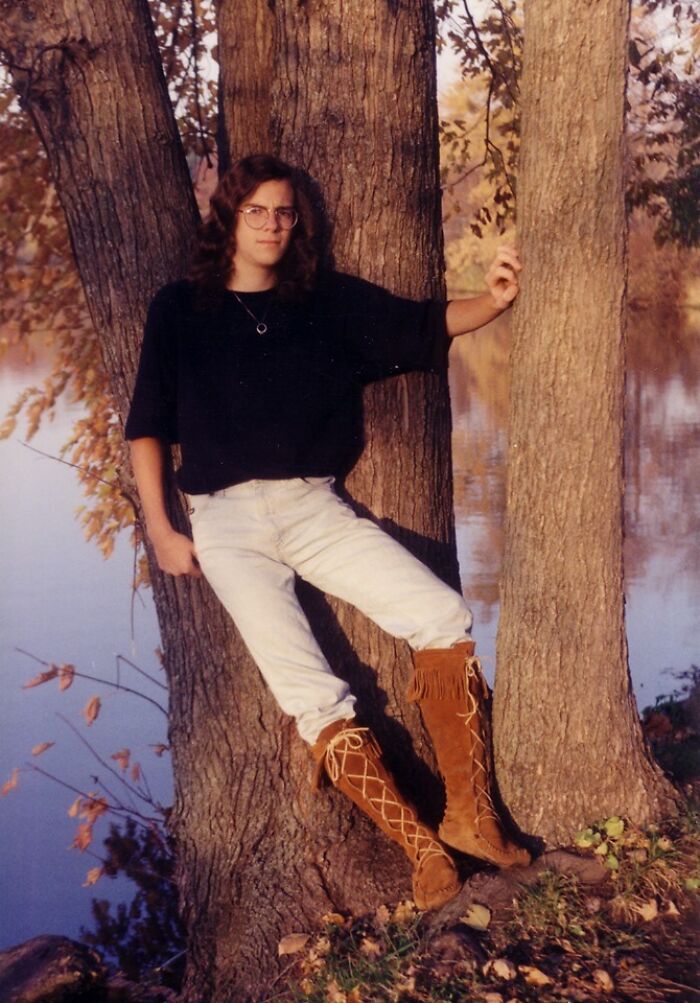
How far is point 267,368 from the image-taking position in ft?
12.3

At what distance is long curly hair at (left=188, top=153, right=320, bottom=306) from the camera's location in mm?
3742

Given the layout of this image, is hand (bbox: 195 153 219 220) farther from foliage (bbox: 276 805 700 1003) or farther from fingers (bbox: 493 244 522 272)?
foliage (bbox: 276 805 700 1003)

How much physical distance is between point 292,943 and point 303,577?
1224mm

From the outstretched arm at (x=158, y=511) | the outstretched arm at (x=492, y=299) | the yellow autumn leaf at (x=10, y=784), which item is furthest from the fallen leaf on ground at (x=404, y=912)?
the yellow autumn leaf at (x=10, y=784)

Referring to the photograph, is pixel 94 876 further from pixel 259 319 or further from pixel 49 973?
pixel 259 319

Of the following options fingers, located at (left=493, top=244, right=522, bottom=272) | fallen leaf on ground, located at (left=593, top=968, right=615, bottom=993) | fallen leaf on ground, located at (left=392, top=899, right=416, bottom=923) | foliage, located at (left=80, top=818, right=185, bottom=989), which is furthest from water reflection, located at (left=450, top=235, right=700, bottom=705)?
fingers, located at (left=493, top=244, right=522, bottom=272)

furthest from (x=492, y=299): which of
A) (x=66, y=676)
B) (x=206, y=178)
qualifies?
(x=66, y=676)

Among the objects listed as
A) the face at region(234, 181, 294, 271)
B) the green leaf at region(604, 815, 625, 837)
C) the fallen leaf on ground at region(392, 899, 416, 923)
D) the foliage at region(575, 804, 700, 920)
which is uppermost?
the face at region(234, 181, 294, 271)

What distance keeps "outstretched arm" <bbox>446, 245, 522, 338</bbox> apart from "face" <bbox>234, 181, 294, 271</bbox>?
61 cm

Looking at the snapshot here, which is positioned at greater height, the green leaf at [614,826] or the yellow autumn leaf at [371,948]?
the green leaf at [614,826]

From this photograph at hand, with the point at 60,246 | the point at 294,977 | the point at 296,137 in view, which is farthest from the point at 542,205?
the point at 60,246

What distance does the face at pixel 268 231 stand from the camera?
12.2 feet

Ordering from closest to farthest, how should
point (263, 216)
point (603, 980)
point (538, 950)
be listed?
point (603, 980)
point (538, 950)
point (263, 216)

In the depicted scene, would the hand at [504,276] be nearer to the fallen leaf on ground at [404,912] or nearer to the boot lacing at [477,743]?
the boot lacing at [477,743]
